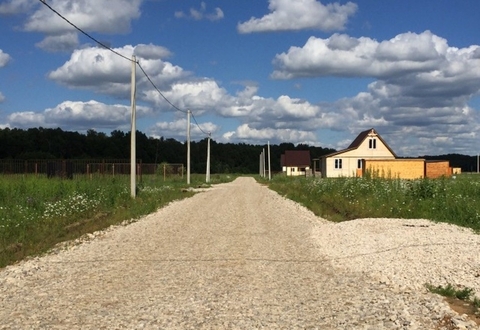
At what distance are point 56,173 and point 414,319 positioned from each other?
137ft

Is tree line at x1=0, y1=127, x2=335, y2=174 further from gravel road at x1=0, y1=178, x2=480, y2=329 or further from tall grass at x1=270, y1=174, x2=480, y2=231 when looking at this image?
gravel road at x1=0, y1=178, x2=480, y2=329

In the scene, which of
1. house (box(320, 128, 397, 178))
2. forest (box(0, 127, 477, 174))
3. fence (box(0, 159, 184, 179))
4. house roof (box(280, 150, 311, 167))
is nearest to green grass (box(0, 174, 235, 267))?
fence (box(0, 159, 184, 179))

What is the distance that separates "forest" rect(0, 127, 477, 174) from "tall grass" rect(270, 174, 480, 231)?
2292 inches

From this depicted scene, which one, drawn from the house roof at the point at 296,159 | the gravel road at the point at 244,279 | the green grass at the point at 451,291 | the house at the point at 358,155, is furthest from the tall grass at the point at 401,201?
the house roof at the point at 296,159

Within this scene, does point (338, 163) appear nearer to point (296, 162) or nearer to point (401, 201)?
point (296, 162)

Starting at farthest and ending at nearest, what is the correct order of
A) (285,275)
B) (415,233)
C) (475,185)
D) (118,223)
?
(475,185), (118,223), (415,233), (285,275)

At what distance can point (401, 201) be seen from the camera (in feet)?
75.6

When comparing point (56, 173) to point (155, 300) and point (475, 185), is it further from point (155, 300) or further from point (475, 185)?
point (155, 300)

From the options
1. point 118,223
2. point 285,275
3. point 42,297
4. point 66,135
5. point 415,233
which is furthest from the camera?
point 66,135

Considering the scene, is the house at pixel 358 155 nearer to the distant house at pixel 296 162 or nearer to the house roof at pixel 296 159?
the distant house at pixel 296 162

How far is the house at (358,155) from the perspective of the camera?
247ft

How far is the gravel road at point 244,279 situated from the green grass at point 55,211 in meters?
0.84

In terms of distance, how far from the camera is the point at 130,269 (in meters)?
10.3

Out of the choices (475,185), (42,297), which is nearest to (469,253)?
(42,297)
